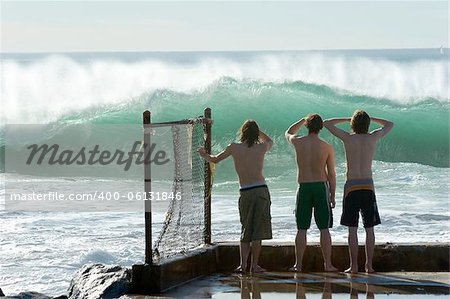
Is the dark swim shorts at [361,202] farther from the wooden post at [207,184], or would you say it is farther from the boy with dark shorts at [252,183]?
the wooden post at [207,184]

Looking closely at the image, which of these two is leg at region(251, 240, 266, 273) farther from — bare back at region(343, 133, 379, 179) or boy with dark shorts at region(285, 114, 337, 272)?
bare back at region(343, 133, 379, 179)

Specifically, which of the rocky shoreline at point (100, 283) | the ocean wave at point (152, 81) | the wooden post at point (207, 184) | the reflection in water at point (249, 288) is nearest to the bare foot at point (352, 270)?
the reflection in water at point (249, 288)

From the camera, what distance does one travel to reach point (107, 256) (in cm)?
1461

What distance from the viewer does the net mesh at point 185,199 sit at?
404 inches

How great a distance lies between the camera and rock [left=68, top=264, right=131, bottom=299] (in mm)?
9641

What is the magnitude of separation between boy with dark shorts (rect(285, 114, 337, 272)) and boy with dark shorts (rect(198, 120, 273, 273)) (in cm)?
32

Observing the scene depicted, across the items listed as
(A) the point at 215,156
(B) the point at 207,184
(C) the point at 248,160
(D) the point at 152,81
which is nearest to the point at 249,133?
(C) the point at 248,160

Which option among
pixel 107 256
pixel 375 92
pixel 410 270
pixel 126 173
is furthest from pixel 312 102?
pixel 410 270

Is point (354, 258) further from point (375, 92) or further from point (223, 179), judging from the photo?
point (375, 92)

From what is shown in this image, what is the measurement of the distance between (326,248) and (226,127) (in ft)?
58.0

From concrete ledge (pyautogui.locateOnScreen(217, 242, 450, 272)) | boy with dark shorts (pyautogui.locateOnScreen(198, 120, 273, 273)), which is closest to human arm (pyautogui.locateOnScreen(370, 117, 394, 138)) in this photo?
boy with dark shorts (pyautogui.locateOnScreen(198, 120, 273, 273))

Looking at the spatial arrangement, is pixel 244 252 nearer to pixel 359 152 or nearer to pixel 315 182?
pixel 315 182

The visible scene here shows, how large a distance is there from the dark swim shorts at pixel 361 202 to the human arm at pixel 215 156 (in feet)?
3.90

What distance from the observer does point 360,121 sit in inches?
401
